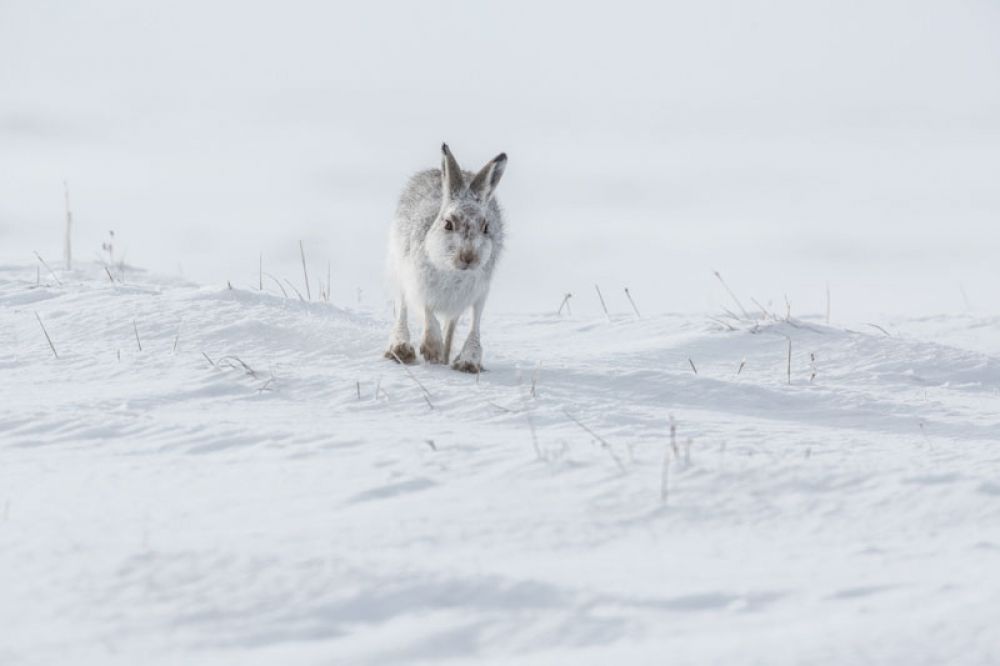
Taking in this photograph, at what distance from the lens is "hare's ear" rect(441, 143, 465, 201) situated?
7410 millimetres

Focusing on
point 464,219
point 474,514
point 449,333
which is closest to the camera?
point 474,514

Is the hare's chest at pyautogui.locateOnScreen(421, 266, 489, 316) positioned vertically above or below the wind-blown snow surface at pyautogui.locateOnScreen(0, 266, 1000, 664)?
above

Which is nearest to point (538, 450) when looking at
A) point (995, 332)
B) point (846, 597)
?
point (846, 597)

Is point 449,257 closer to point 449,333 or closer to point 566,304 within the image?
point 449,333

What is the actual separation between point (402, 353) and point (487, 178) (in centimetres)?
110

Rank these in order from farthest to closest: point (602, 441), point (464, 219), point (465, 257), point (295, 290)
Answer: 1. point (295, 290)
2. point (464, 219)
3. point (465, 257)
4. point (602, 441)

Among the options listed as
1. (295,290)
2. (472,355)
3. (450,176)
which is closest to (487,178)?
(450,176)

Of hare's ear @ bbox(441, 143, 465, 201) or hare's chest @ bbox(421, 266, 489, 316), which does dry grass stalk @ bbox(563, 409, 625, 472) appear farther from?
hare's ear @ bbox(441, 143, 465, 201)

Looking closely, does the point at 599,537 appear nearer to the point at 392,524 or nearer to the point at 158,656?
the point at 392,524

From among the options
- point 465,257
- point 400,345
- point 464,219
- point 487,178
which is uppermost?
point 487,178

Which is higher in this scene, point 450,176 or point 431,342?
point 450,176

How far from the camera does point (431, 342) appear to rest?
7.40 metres

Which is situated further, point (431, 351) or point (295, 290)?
point (295, 290)

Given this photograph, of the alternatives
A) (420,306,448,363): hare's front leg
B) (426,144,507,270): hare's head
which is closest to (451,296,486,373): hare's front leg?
(420,306,448,363): hare's front leg
